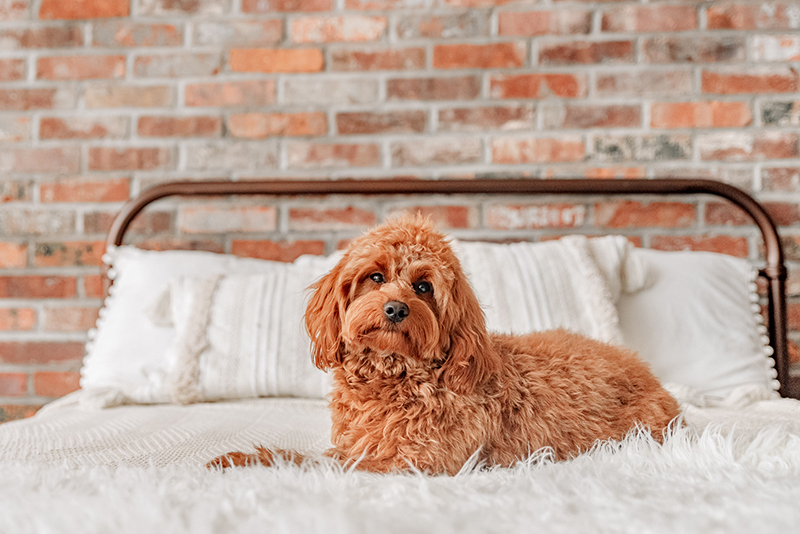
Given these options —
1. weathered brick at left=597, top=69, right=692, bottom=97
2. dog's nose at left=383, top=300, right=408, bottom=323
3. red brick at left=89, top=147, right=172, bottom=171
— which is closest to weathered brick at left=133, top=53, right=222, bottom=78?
red brick at left=89, top=147, right=172, bottom=171

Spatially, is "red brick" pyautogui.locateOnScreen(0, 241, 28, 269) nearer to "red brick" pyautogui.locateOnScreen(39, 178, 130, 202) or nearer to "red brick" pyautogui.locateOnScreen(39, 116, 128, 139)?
"red brick" pyautogui.locateOnScreen(39, 178, 130, 202)

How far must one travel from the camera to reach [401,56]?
1801 mm

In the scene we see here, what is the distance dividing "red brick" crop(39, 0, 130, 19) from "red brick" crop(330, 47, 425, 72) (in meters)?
0.76

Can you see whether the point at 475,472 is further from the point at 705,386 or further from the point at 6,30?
the point at 6,30

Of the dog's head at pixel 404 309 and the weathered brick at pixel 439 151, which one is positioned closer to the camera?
the dog's head at pixel 404 309

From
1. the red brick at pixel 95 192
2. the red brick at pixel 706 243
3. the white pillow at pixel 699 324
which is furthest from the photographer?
the red brick at pixel 95 192

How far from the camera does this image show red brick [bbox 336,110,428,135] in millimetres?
1794

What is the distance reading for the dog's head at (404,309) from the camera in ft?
2.44

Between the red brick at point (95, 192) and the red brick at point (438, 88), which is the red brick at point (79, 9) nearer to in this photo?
the red brick at point (95, 192)

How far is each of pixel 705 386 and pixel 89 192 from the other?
1.96 meters

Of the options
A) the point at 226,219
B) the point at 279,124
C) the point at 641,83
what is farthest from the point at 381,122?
the point at 641,83

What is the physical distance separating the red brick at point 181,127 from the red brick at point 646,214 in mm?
1341

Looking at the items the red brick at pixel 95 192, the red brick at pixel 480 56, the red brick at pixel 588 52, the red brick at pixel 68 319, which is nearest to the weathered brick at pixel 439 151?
the red brick at pixel 480 56

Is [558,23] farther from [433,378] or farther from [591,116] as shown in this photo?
[433,378]
